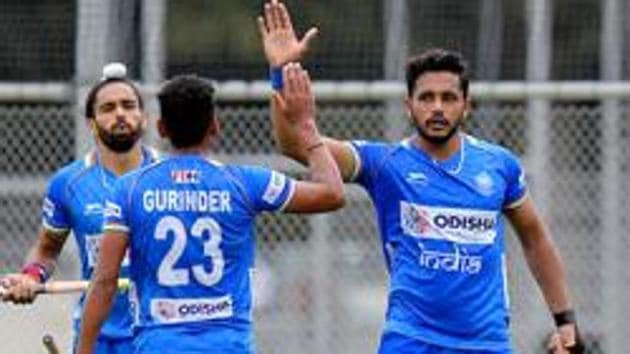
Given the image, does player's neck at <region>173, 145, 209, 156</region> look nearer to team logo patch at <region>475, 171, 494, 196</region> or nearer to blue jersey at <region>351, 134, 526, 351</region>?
blue jersey at <region>351, 134, 526, 351</region>

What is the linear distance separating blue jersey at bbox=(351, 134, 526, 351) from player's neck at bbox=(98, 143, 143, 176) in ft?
4.04

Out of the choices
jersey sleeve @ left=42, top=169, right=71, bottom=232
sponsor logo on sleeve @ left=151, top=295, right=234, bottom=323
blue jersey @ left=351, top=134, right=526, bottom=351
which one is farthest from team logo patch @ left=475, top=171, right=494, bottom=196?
jersey sleeve @ left=42, top=169, right=71, bottom=232

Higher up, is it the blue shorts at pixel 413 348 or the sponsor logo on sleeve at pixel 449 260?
the sponsor logo on sleeve at pixel 449 260

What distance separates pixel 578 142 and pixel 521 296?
0.83 metres

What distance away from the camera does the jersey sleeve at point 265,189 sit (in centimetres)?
764

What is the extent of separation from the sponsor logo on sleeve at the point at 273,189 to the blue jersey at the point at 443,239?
746mm

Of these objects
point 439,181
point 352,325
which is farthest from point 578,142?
point 439,181

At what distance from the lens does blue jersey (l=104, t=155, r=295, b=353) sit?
755 centimetres

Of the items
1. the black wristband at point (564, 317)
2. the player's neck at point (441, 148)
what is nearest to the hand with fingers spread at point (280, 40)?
the player's neck at point (441, 148)

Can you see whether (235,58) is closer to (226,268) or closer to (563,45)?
(563,45)

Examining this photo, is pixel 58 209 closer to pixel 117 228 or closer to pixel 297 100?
pixel 117 228

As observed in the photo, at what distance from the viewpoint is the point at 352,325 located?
11922mm

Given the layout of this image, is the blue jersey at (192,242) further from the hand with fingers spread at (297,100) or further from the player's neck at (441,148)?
the player's neck at (441,148)

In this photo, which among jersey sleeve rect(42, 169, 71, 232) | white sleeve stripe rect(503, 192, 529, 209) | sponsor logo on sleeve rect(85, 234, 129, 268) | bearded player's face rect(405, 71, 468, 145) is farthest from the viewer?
jersey sleeve rect(42, 169, 71, 232)
